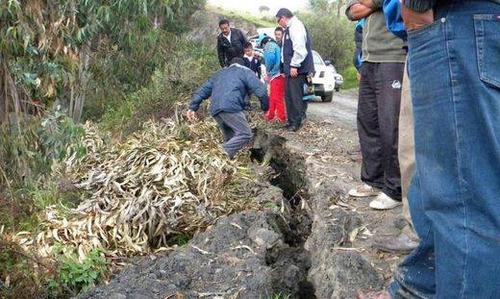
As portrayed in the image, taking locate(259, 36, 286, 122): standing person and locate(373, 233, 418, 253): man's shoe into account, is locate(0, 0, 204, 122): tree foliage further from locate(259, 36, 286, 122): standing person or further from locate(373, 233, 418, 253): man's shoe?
locate(259, 36, 286, 122): standing person

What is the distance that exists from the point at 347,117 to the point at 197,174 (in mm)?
5619

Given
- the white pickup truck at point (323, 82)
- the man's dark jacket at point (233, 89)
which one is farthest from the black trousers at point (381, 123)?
A: the white pickup truck at point (323, 82)

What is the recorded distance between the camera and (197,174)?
594 centimetres

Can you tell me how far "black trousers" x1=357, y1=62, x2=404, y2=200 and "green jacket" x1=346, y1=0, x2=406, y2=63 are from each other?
5 cm

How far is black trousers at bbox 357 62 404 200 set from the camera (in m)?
3.97

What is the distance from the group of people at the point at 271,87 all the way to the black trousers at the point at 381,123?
295 cm

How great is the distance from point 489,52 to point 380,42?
8.13ft

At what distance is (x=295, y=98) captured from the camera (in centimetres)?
820

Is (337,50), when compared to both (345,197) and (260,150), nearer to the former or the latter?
(260,150)

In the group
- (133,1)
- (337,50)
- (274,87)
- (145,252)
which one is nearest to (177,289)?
(145,252)

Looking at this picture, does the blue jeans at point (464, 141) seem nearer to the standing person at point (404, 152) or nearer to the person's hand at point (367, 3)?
the standing person at point (404, 152)

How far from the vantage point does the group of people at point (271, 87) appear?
7.34 metres

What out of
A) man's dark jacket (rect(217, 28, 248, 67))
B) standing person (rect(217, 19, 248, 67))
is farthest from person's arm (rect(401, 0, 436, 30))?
standing person (rect(217, 19, 248, 67))

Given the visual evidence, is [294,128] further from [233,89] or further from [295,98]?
[233,89]
